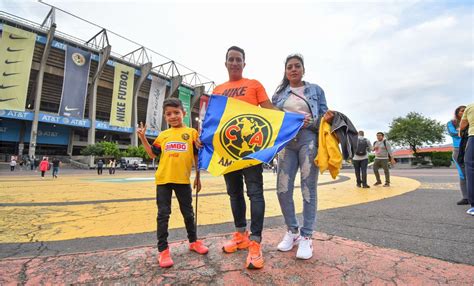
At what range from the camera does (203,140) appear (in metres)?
2.26

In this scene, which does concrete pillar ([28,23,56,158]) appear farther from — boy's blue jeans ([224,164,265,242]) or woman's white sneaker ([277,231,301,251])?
woman's white sneaker ([277,231,301,251])

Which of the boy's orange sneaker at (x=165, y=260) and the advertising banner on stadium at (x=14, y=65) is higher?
the advertising banner on stadium at (x=14, y=65)

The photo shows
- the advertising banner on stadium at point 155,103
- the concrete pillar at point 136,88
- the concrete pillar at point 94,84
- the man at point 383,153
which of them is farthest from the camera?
the concrete pillar at point 136,88

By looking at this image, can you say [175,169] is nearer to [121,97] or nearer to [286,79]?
[286,79]

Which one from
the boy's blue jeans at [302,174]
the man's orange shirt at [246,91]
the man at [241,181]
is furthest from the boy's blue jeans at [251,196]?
the man's orange shirt at [246,91]

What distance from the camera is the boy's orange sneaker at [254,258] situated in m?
1.74

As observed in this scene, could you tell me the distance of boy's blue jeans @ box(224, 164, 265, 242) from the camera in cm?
201

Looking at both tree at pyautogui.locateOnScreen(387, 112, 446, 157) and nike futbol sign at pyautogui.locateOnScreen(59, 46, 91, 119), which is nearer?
nike futbol sign at pyautogui.locateOnScreen(59, 46, 91, 119)

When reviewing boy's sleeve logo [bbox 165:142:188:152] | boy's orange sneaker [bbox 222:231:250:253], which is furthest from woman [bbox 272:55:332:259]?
boy's sleeve logo [bbox 165:142:188:152]

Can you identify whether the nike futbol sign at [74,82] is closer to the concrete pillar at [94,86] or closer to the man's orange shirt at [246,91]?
Answer: the concrete pillar at [94,86]

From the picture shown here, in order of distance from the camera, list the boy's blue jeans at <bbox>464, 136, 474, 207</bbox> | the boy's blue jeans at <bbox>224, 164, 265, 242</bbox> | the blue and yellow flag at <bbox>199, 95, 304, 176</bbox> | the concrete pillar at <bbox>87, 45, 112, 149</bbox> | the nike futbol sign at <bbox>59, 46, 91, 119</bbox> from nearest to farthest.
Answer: the boy's blue jeans at <bbox>224, 164, 265, 242</bbox>, the blue and yellow flag at <bbox>199, 95, 304, 176</bbox>, the boy's blue jeans at <bbox>464, 136, 474, 207</bbox>, the nike futbol sign at <bbox>59, 46, 91, 119</bbox>, the concrete pillar at <bbox>87, 45, 112, 149</bbox>

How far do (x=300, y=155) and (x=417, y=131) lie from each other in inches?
1837

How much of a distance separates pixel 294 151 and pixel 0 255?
8.97 feet

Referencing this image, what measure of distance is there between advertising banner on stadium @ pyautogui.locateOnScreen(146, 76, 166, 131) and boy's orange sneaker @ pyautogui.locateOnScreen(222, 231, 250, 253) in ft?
117
